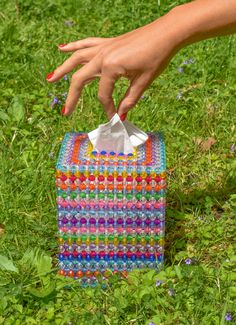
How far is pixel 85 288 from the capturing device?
2.96m

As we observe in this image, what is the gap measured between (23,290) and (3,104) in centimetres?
163

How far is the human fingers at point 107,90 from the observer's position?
8.72 ft

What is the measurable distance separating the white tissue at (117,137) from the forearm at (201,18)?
0.40 metres

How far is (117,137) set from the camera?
2.85 m

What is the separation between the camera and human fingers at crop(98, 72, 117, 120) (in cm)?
266

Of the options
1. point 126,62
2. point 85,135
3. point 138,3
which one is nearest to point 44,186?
point 85,135

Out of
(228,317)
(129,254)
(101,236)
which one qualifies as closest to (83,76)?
(101,236)

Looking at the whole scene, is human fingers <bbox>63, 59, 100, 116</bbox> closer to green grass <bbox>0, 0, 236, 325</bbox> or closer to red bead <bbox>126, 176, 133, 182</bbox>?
red bead <bbox>126, 176, 133, 182</bbox>

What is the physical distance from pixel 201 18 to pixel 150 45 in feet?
0.73

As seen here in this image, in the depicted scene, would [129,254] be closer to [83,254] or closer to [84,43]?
[83,254]

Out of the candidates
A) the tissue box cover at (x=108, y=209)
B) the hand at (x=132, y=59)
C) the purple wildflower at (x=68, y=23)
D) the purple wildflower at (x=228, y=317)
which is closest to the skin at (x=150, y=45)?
the hand at (x=132, y=59)

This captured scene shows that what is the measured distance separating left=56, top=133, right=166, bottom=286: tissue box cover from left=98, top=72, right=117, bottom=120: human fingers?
187 mm

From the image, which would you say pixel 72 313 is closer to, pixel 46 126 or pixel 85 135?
pixel 85 135

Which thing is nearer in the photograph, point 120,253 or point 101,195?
point 101,195
